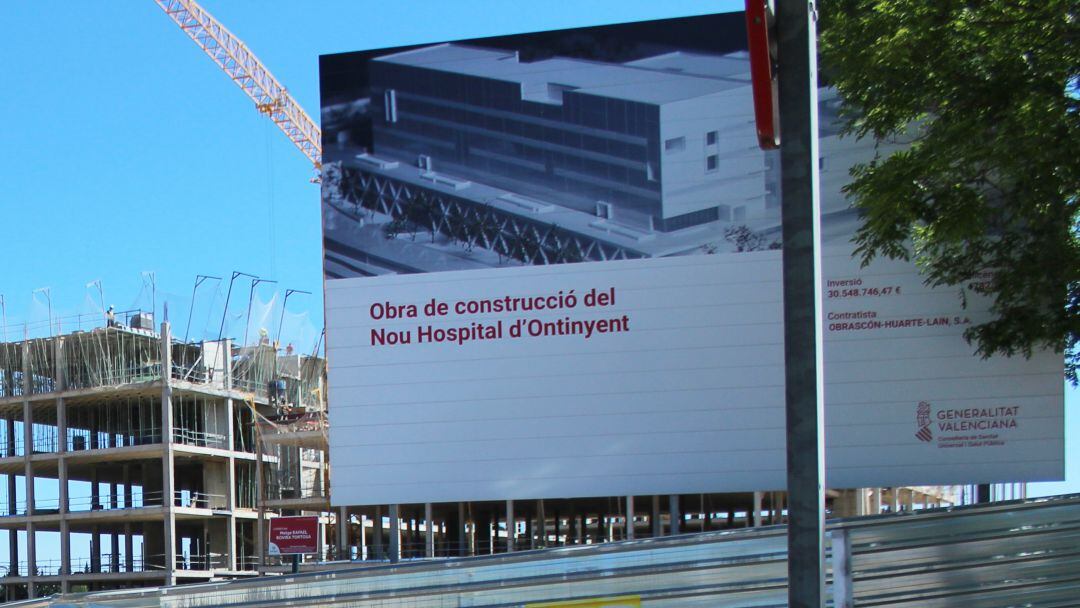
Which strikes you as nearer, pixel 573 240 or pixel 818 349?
pixel 818 349

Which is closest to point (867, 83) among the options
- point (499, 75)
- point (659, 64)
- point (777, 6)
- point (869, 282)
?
point (869, 282)

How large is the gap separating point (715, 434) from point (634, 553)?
62.4 feet

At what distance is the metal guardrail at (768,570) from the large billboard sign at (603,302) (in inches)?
705

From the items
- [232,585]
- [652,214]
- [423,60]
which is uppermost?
[423,60]

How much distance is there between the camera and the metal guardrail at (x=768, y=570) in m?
10.5

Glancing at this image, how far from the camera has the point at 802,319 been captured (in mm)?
6359

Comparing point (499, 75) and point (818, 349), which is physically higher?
point (499, 75)

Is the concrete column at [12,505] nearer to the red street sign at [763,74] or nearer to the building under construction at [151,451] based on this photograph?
the building under construction at [151,451]

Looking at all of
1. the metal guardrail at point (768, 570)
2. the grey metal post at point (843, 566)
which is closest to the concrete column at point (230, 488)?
the metal guardrail at point (768, 570)

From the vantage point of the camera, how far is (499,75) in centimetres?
3344

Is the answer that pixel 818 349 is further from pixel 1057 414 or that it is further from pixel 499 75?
pixel 499 75

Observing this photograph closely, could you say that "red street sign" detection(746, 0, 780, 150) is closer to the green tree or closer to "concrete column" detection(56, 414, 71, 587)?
the green tree

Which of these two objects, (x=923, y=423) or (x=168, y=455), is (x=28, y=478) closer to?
(x=168, y=455)

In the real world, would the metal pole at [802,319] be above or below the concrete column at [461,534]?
above
